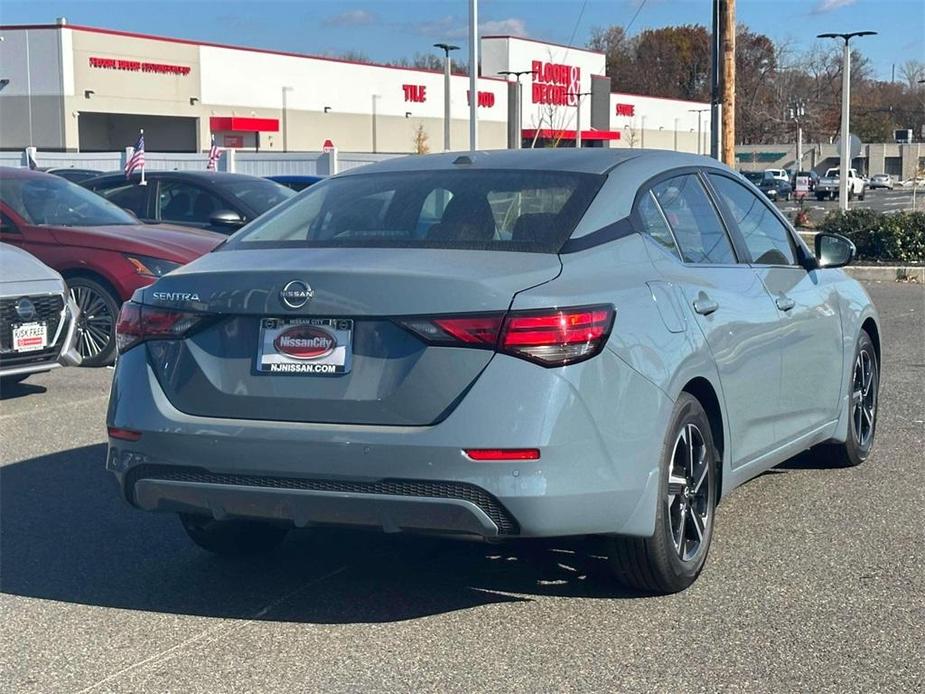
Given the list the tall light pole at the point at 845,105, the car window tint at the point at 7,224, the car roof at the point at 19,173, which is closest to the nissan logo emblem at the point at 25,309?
the car window tint at the point at 7,224

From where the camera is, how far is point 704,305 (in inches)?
196

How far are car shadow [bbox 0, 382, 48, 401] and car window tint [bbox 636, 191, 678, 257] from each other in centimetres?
595

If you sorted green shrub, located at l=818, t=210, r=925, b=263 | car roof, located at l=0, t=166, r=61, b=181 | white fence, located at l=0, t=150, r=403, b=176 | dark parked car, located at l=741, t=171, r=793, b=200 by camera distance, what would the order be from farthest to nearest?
1. dark parked car, located at l=741, t=171, r=793, b=200
2. white fence, located at l=0, t=150, r=403, b=176
3. green shrub, located at l=818, t=210, r=925, b=263
4. car roof, located at l=0, t=166, r=61, b=181

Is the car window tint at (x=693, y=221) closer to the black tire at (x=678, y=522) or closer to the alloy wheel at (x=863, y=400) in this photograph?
the black tire at (x=678, y=522)

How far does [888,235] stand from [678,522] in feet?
54.9

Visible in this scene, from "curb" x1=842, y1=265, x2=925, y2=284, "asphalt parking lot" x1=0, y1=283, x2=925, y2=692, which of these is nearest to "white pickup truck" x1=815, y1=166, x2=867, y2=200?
"curb" x1=842, y1=265, x2=925, y2=284

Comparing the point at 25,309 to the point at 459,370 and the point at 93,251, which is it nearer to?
the point at 93,251

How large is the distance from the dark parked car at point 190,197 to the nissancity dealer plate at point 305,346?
366 inches

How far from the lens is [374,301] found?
4.19 meters

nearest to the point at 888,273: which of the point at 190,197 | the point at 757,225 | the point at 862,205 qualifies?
the point at 190,197

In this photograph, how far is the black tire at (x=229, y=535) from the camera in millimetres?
5199

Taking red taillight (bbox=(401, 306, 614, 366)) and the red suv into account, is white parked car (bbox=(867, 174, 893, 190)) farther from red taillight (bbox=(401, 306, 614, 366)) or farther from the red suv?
red taillight (bbox=(401, 306, 614, 366))

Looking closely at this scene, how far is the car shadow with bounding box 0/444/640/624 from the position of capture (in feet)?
15.7

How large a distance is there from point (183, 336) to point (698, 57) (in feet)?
376
